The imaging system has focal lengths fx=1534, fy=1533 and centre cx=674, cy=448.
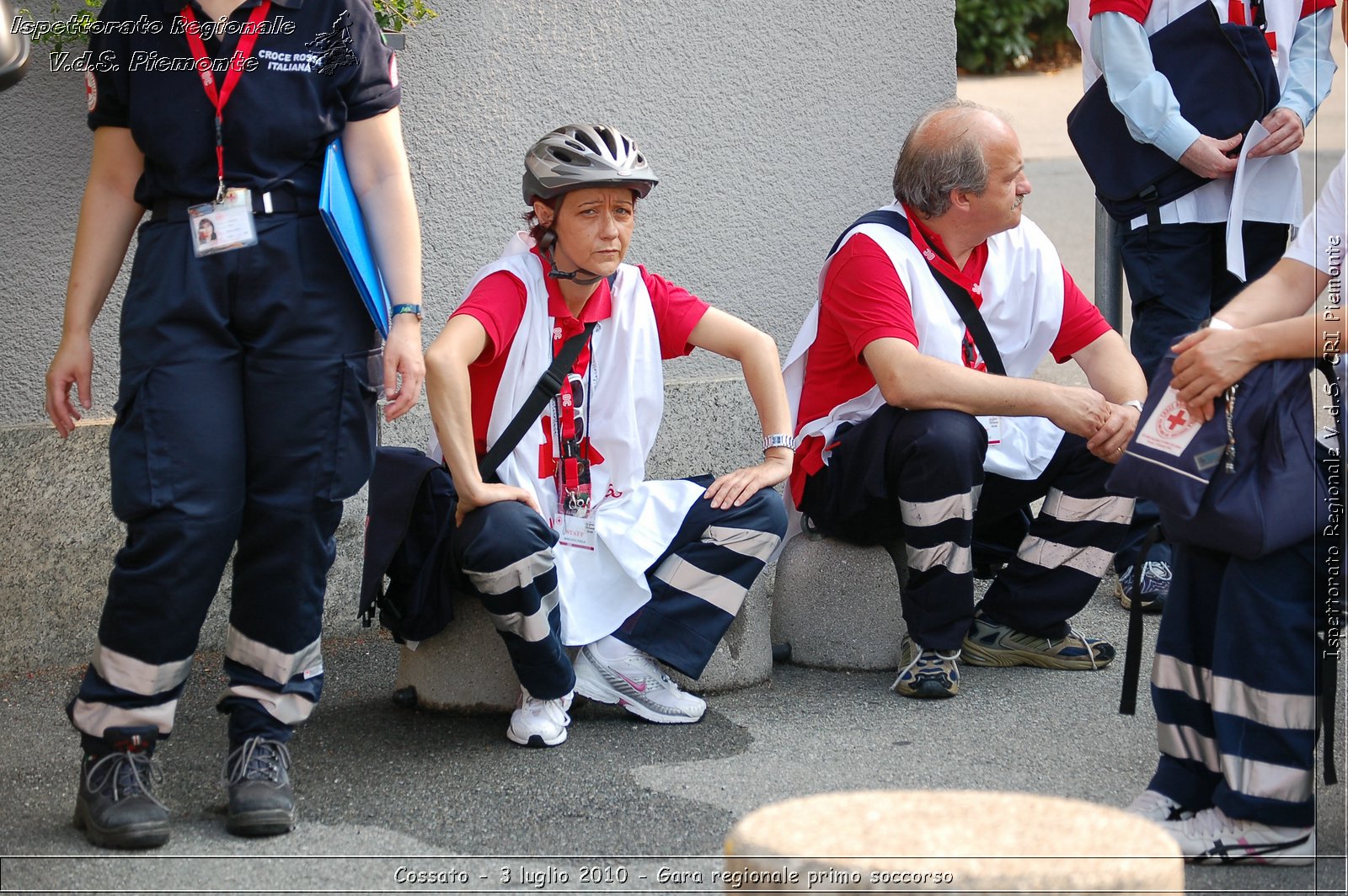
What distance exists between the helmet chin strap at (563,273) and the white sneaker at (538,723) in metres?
1.02

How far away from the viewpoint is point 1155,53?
472cm

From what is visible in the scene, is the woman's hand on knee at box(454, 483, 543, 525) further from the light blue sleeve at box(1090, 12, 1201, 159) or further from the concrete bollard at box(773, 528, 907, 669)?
the light blue sleeve at box(1090, 12, 1201, 159)

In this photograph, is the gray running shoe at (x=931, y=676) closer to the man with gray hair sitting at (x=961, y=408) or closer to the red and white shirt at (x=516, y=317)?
the man with gray hair sitting at (x=961, y=408)

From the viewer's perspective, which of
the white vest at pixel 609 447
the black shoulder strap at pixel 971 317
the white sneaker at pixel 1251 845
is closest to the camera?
the white sneaker at pixel 1251 845

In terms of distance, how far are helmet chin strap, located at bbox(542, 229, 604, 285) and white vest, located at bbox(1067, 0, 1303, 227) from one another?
1.96 metres

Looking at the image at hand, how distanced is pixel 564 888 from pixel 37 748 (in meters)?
1.53

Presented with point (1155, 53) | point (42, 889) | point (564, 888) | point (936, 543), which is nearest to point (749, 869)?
point (564, 888)

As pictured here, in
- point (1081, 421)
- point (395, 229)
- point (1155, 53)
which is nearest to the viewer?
point (395, 229)

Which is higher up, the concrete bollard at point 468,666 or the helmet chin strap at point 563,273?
the helmet chin strap at point 563,273

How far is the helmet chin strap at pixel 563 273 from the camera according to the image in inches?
151

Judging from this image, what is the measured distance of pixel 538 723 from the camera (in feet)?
12.3

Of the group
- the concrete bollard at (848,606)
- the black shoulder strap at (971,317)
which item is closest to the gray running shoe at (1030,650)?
the concrete bollard at (848,606)

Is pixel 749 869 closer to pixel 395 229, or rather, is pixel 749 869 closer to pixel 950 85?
pixel 395 229

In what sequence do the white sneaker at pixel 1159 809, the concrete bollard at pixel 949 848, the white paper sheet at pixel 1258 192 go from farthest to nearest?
the white paper sheet at pixel 1258 192 → the white sneaker at pixel 1159 809 → the concrete bollard at pixel 949 848
